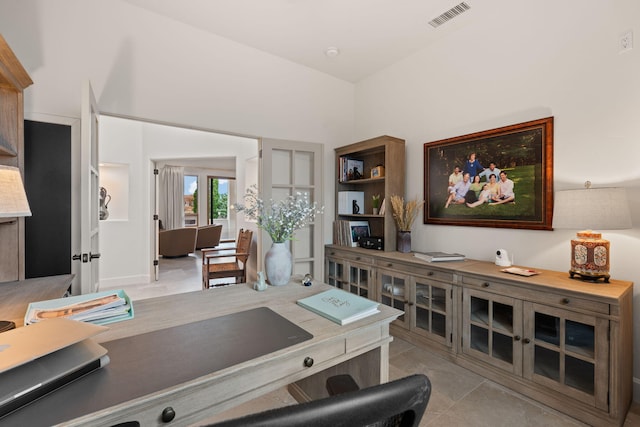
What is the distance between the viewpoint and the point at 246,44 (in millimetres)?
2979

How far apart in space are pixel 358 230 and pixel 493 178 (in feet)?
4.91

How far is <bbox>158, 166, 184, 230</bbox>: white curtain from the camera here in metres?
8.59

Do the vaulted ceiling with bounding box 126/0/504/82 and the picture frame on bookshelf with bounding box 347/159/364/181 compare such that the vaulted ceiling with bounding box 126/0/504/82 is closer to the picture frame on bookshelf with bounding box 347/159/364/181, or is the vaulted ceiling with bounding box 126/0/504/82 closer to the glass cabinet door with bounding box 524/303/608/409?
the picture frame on bookshelf with bounding box 347/159/364/181

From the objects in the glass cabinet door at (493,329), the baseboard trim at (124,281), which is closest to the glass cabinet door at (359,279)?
the glass cabinet door at (493,329)

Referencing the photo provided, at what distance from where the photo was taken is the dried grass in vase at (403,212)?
292cm

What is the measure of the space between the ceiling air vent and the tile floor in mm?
2932

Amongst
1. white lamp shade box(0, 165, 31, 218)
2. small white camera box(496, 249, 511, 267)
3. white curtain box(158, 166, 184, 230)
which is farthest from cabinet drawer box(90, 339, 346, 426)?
white curtain box(158, 166, 184, 230)

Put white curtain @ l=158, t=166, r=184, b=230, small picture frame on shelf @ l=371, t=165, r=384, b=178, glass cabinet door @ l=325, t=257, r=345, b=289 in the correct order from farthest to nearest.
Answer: white curtain @ l=158, t=166, r=184, b=230 → glass cabinet door @ l=325, t=257, r=345, b=289 → small picture frame on shelf @ l=371, t=165, r=384, b=178

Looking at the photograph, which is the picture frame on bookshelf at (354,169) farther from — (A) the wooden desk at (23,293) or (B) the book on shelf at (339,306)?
(A) the wooden desk at (23,293)

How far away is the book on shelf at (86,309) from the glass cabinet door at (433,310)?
213cm

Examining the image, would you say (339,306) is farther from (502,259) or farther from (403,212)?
(403,212)

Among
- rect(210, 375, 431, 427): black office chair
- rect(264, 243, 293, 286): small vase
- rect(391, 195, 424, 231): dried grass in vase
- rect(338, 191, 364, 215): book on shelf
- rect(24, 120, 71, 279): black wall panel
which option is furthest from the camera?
rect(338, 191, 364, 215): book on shelf

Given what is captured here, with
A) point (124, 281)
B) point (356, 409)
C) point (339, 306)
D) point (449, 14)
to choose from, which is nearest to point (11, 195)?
point (339, 306)

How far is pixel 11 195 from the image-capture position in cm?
120
